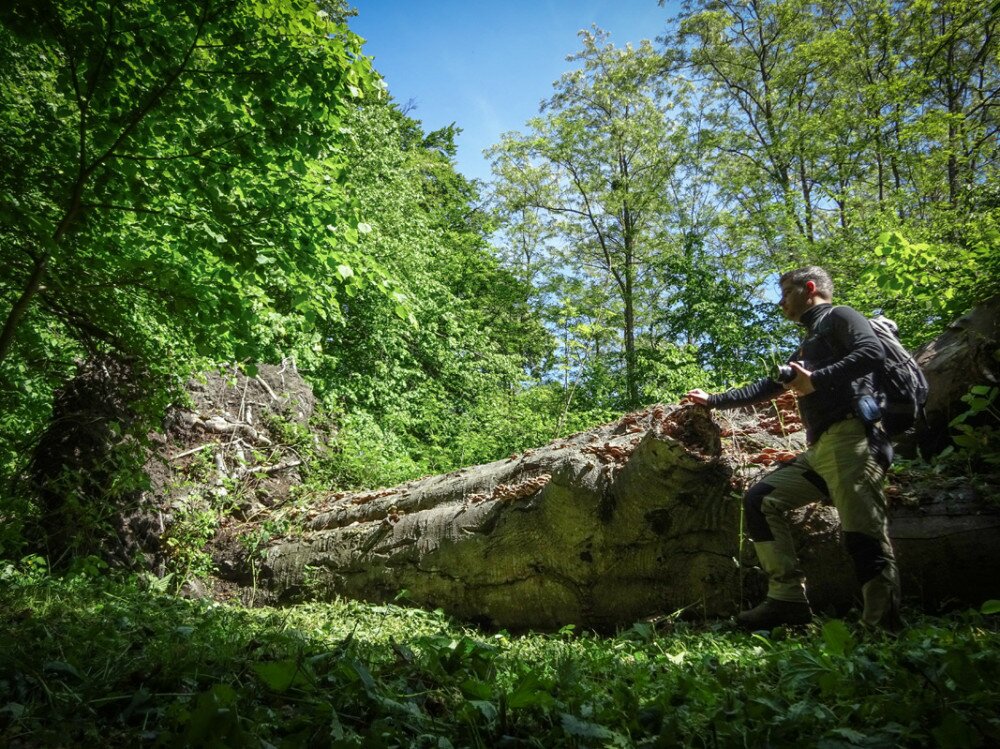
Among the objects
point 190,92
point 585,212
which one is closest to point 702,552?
point 190,92

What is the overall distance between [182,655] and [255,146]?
3191mm

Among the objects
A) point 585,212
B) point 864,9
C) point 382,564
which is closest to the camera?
point 382,564

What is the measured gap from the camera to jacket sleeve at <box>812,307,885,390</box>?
11.3ft

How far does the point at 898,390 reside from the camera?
3.50 meters

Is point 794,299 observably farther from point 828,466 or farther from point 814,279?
point 828,466

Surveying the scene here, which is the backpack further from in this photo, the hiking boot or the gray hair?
the hiking boot

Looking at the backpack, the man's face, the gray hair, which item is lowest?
the backpack

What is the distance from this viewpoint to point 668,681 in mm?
2262

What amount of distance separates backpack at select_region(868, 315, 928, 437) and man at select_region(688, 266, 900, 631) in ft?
0.36

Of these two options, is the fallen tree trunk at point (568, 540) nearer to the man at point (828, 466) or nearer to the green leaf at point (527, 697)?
the man at point (828, 466)

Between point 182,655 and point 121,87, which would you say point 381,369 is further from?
point 182,655

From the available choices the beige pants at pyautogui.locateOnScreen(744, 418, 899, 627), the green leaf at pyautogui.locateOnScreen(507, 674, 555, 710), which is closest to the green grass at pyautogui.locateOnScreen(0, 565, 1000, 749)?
the green leaf at pyautogui.locateOnScreen(507, 674, 555, 710)

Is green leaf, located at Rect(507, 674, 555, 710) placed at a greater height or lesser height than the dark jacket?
lesser

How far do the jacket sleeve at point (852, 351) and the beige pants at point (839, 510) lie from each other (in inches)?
11.4
